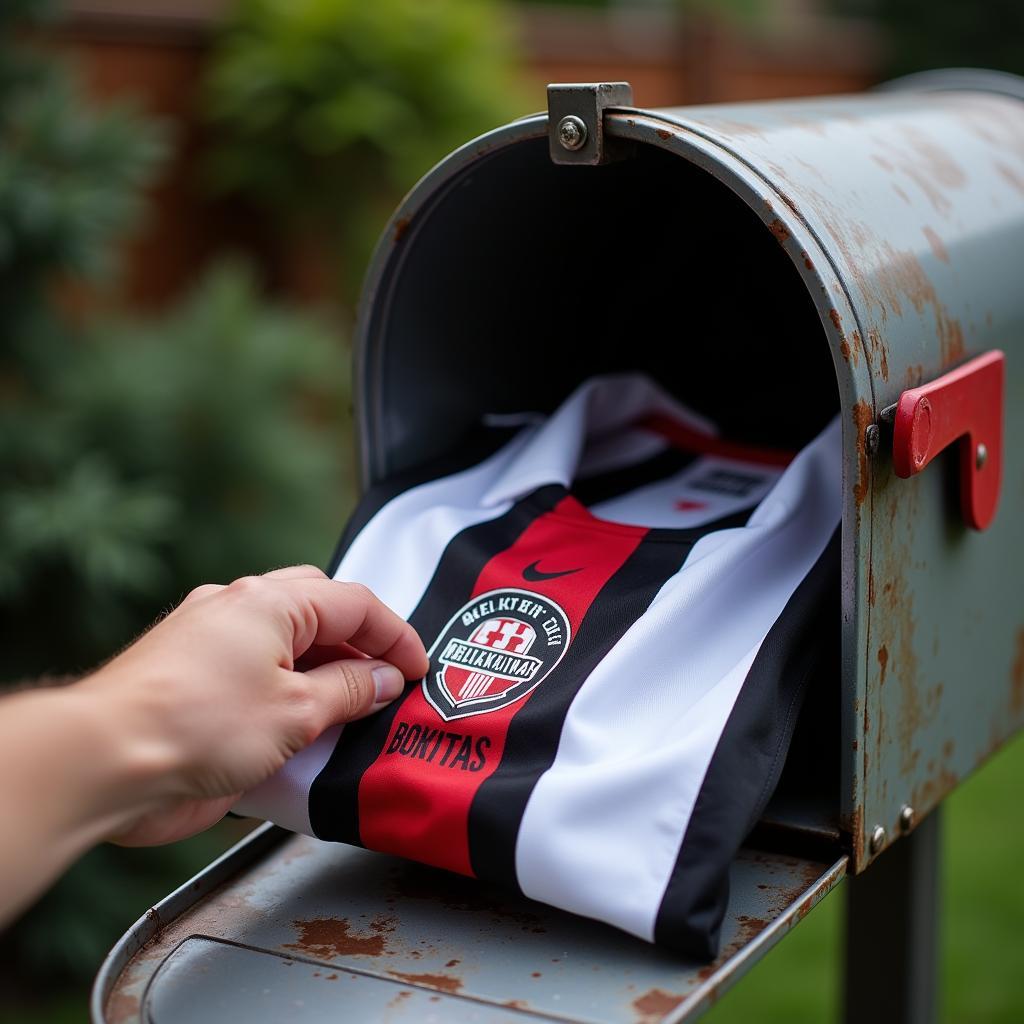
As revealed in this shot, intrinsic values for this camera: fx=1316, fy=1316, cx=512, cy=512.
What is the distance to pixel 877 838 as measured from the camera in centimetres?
111

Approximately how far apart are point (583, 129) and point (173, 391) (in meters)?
2.44

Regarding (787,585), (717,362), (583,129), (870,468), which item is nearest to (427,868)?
(787,585)

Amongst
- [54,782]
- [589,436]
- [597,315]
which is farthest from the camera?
[597,315]

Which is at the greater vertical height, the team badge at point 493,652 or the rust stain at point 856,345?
the rust stain at point 856,345

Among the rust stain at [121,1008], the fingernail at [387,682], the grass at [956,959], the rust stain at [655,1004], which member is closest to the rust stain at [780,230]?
the fingernail at [387,682]

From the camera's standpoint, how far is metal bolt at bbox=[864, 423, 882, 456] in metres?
→ 1.02

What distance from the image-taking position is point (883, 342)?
1067 millimetres

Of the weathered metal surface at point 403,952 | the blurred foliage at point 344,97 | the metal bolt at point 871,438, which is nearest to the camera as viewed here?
the weathered metal surface at point 403,952

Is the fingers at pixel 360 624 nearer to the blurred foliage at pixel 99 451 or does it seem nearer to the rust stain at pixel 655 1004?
the rust stain at pixel 655 1004

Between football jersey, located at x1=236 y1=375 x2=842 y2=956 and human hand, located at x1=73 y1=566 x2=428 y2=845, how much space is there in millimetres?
59

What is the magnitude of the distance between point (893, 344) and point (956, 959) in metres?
2.53

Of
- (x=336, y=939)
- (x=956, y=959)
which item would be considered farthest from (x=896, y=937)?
(x=956, y=959)

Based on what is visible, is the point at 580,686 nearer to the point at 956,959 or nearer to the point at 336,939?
the point at 336,939

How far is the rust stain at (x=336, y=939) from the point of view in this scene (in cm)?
99
